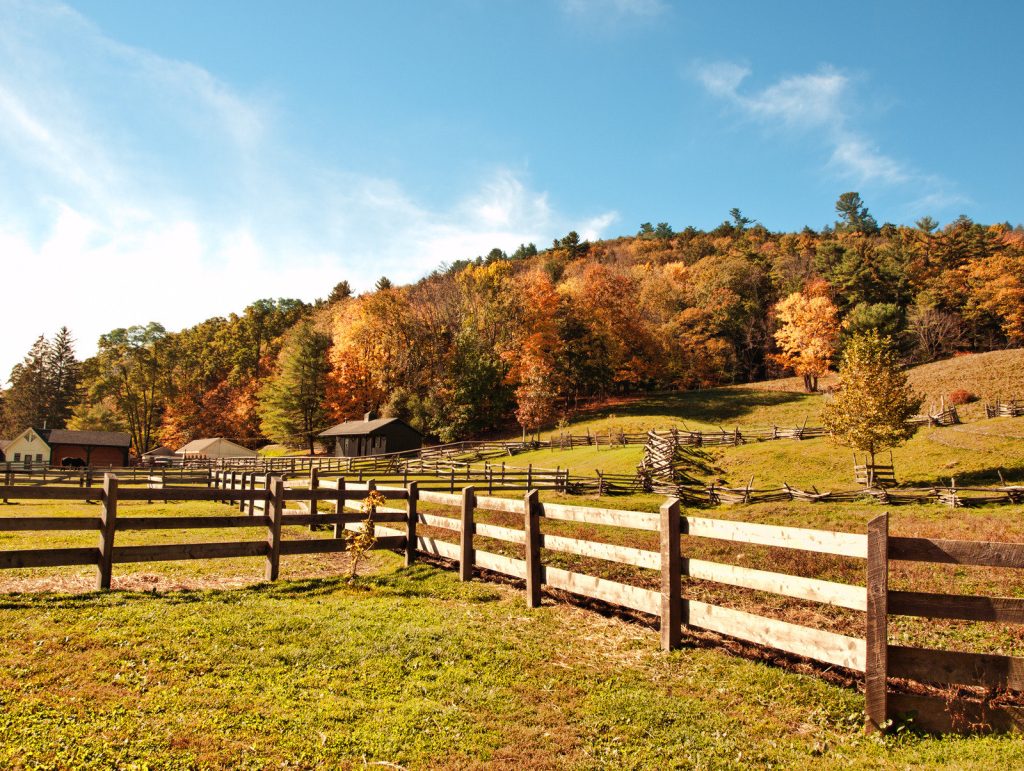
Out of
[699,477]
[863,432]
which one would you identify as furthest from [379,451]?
[863,432]

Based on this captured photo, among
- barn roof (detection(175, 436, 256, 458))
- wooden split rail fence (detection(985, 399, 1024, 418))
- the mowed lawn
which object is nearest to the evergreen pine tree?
barn roof (detection(175, 436, 256, 458))

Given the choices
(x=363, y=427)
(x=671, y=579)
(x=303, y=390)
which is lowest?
(x=671, y=579)

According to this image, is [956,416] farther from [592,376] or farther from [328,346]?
[328,346]

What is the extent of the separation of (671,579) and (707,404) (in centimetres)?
5761

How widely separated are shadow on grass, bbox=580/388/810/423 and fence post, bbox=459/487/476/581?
50165mm

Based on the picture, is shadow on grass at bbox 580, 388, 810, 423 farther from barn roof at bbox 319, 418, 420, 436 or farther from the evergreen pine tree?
the evergreen pine tree

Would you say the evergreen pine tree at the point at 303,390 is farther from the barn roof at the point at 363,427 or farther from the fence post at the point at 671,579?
the fence post at the point at 671,579

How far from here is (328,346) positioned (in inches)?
2881

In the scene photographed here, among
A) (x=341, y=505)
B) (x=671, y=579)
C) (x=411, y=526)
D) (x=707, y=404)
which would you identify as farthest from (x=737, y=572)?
A: (x=707, y=404)

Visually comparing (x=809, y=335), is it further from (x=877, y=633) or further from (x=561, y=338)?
(x=877, y=633)

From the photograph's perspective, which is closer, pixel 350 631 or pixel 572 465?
pixel 350 631

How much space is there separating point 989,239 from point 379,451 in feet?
278

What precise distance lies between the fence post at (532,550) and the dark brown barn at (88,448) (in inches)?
2440

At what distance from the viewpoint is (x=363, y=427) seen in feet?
194
